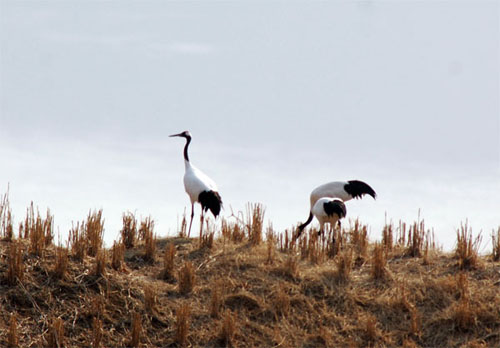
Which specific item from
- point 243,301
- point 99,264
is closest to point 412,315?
point 243,301

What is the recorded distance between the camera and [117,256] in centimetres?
1255

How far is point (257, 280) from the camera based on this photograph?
1241 cm

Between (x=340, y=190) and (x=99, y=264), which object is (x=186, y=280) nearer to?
(x=99, y=264)

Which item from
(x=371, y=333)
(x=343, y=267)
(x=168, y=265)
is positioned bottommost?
(x=371, y=333)

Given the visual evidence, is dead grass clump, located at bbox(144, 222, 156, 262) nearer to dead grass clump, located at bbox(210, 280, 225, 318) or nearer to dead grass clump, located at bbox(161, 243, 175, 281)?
dead grass clump, located at bbox(161, 243, 175, 281)

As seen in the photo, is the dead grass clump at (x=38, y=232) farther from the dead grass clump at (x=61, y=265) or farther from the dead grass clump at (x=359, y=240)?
the dead grass clump at (x=359, y=240)

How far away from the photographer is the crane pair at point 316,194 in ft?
49.4

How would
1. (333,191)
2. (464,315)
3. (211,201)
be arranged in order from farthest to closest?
(333,191), (211,201), (464,315)

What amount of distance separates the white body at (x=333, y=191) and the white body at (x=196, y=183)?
7.55 ft

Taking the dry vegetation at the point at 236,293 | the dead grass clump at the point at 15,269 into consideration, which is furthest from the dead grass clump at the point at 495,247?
the dead grass clump at the point at 15,269

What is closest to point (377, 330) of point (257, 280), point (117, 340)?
point (257, 280)

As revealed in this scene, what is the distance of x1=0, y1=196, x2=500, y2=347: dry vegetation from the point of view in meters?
11.2

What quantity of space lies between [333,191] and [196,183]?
2926 mm

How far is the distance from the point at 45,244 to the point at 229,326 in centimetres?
329
